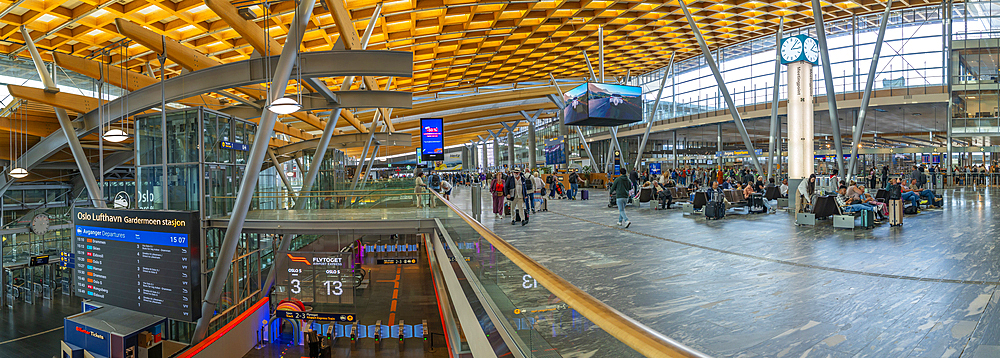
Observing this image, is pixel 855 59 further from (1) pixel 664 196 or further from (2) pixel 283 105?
(2) pixel 283 105

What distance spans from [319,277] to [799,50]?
651 inches

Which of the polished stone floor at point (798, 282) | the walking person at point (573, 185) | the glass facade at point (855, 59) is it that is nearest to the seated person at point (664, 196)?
the walking person at point (573, 185)

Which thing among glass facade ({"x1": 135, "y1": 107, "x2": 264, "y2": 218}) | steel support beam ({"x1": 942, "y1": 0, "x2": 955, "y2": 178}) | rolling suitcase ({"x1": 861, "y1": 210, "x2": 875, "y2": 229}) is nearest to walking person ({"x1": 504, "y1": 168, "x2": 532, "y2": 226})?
rolling suitcase ({"x1": 861, "y1": 210, "x2": 875, "y2": 229})

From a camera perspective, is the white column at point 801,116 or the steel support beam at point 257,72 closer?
the steel support beam at point 257,72

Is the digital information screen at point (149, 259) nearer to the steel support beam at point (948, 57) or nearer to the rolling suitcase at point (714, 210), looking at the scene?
the rolling suitcase at point (714, 210)

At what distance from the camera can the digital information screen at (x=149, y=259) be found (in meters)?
11.3

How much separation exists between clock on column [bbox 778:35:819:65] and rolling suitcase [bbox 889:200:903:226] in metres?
6.30

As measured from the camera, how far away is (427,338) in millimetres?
18484

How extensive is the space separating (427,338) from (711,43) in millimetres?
26135

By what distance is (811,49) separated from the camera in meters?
15.6

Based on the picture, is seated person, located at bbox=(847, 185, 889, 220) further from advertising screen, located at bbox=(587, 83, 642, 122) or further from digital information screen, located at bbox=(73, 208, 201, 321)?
digital information screen, located at bbox=(73, 208, 201, 321)

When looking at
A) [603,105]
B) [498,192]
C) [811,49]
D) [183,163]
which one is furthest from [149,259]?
[811,49]

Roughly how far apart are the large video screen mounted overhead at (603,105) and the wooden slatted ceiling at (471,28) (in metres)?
3.54

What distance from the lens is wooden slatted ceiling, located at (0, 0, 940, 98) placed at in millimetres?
13695
